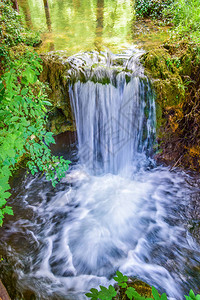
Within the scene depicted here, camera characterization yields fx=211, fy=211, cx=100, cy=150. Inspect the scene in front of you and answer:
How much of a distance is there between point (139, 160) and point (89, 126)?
4.61 ft

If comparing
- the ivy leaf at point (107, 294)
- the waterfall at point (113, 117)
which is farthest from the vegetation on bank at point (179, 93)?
the ivy leaf at point (107, 294)

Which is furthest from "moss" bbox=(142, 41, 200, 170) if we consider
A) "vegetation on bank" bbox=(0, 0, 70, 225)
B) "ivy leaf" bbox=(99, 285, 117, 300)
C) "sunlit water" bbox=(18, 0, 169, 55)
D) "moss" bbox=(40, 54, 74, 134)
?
"ivy leaf" bbox=(99, 285, 117, 300)

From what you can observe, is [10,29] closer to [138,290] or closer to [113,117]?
[113,117]

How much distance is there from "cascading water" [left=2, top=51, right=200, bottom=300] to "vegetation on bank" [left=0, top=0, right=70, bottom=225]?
2.06 ft

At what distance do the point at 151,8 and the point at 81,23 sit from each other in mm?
2457

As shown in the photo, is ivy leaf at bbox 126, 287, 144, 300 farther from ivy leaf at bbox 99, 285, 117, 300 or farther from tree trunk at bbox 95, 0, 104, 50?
tree trunk at bbox 95, 0, 104, 50

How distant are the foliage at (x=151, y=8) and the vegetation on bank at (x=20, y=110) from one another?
4.19m

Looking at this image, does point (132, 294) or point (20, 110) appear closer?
point (132, 294)

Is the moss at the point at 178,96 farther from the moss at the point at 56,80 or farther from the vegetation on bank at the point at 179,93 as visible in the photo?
the moss at the point at 56,80

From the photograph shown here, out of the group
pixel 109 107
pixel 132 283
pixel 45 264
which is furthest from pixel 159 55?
pixel 45 264

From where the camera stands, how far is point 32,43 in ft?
17.0

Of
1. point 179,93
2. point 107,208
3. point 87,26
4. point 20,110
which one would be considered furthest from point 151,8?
point 20,110

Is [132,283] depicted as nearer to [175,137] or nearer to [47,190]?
[47,190]

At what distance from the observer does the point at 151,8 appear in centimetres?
723
